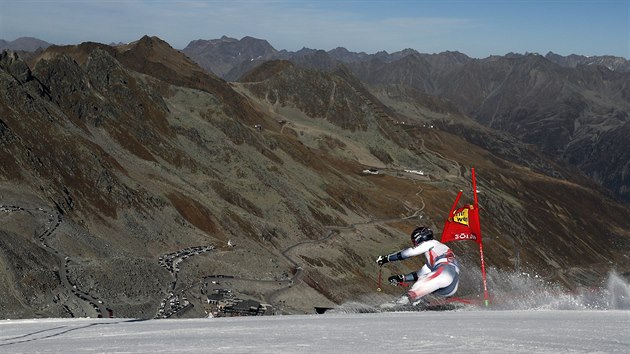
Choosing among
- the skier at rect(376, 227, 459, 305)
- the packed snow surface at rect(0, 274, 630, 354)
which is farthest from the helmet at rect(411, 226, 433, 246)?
the packed snow surface at rect(0, 274, 630, 354)

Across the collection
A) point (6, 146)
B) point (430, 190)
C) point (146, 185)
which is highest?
point (6, 146)

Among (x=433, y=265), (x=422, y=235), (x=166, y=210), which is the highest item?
(x=422, y=235)

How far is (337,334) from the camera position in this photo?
14703 mm

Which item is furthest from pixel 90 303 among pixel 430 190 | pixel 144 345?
pixel 430 190

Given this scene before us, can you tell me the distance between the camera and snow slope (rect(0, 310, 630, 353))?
12.6 m

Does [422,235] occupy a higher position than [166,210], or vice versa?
[422,235]

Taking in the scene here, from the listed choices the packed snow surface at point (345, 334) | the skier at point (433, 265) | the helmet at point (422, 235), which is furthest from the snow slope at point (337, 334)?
the helmet at point (422, 235)

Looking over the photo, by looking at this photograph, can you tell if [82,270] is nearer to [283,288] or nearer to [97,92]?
[283,288]

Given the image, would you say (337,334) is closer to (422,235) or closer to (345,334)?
(345,334)

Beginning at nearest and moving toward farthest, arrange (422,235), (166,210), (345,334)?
(345,334)
(422,235)
(166,210)

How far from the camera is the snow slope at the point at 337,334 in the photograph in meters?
12.6

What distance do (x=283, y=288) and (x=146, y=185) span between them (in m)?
37.1

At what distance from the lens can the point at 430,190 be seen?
198375mm

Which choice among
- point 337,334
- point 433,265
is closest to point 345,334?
point 337,334
